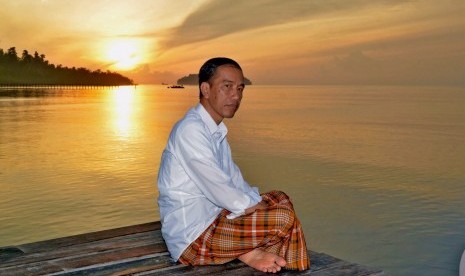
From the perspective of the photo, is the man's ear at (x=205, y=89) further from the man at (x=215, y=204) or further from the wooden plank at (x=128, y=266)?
the wooden plank at (x=128, y=266)

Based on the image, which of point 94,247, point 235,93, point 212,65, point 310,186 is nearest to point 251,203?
point 235,93

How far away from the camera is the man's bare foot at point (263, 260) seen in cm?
395

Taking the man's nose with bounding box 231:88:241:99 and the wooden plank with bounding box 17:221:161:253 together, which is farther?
the wooden plank with bounding box 17:221:161:253

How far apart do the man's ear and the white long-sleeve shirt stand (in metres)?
0.10

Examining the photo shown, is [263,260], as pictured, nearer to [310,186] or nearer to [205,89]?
[205,89]

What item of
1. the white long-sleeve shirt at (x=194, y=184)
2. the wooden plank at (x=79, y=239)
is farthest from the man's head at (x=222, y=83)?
the wooden plank at (x=79, y=239)

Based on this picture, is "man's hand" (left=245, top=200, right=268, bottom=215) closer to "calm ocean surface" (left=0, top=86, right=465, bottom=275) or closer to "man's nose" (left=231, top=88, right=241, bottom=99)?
"man's nose" (left=231, top=88, right=241, bottom=99)

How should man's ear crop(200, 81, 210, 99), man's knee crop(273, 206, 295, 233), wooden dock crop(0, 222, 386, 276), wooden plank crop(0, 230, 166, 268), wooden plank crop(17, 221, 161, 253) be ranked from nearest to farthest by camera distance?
man's knee crop(273, 206, 295, 233), man's ear crop(200, 81, 210, 99), wooden dock crop(0, 222, 386, 276), wooden plank crop(0, 230, 166, 268), wooden plank crop(17, 221, 161, 253)

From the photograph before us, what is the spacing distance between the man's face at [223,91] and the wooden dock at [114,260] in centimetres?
118

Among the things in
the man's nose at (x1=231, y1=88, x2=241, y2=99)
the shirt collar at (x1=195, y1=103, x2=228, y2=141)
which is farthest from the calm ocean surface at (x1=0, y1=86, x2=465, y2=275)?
the man's nose at (x1=231, y1=88, x2=241, y2=99)

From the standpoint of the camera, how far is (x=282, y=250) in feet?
13.2

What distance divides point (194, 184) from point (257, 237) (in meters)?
0.59

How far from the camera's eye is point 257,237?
3.95 meters

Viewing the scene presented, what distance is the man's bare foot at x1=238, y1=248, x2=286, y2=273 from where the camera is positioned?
395 cm
